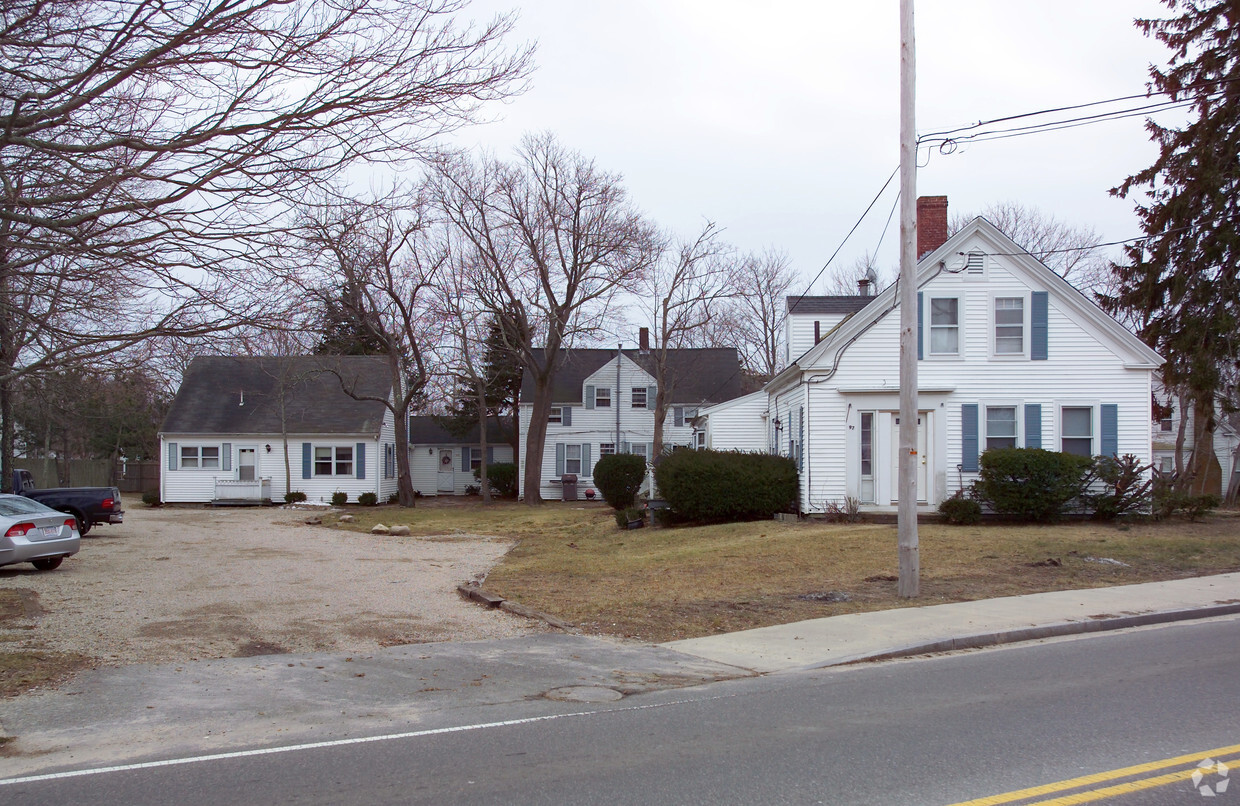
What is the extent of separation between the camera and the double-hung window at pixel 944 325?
22797 mm

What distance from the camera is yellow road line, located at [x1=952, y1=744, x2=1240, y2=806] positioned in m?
5.28

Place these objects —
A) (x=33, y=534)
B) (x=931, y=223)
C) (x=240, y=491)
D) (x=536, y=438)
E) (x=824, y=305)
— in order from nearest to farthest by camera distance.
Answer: (x=33, y=534) < (x=931, y=223) < (x=824, y=305) < (x=240, y=491) < (x=536, y=438)

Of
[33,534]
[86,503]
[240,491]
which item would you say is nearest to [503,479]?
[240,491]

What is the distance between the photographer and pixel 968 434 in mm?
22609

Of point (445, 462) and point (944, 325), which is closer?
point (944, 325)

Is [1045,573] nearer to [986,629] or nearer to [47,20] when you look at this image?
[986,629]

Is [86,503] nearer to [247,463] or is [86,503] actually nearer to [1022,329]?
[247,463]

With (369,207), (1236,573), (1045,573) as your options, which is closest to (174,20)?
(369,207)

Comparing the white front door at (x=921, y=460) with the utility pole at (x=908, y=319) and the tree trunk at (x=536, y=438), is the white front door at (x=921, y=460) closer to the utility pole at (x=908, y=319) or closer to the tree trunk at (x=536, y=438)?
the utility pole at (x=908, y=319)

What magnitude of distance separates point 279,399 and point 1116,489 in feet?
106

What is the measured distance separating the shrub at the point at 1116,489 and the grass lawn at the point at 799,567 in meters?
0.53

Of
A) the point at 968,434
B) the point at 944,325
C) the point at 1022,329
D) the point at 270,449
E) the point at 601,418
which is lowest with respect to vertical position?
the point at 270,449

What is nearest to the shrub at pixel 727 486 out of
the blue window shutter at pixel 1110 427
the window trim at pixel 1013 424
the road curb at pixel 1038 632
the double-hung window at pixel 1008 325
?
the window trim at pixel 1013 424

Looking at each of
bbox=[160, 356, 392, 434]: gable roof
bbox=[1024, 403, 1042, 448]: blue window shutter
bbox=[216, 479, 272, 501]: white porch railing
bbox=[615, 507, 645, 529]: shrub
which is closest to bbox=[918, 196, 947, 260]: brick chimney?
bbox=[1024, 403, 1042, 448]: blue window shutter
